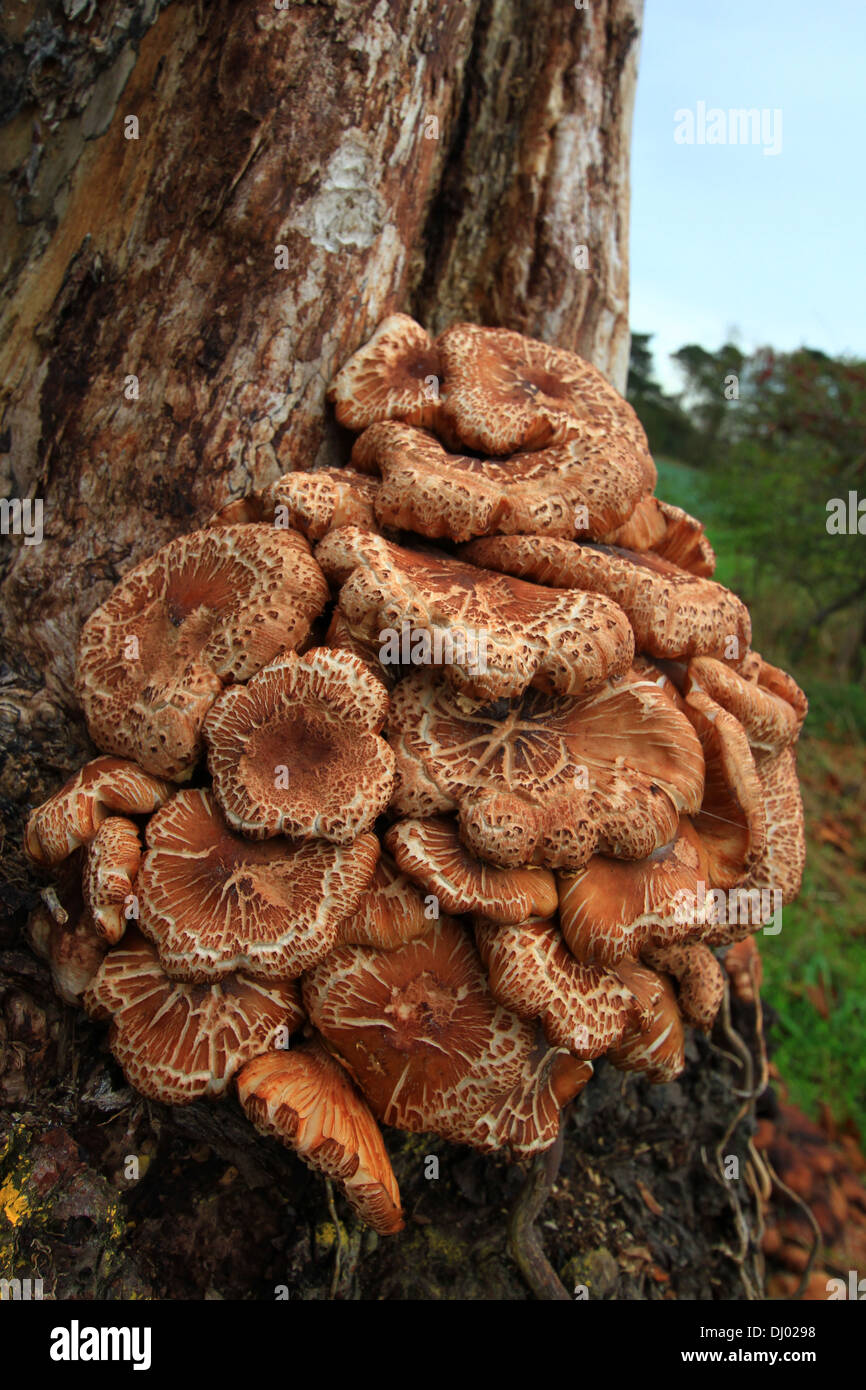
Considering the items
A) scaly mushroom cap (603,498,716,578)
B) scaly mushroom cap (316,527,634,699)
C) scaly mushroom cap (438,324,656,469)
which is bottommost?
scaly mushroom cap (316,527,634,699)

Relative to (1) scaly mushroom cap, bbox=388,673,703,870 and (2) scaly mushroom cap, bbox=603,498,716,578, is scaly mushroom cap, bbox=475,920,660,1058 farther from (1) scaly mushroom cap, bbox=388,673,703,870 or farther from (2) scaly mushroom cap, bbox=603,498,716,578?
(2) scaly mushroom cap, bbox=603,498,716,578

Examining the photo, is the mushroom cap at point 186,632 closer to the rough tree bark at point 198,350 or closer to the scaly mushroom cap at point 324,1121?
the rough tree bark at point 198,350

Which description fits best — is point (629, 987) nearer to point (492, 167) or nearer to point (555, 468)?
point (555, 468)

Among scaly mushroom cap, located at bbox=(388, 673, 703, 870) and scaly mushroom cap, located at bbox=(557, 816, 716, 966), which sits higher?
scaly mushroom cap, located at bbox=(388, 673, 703, 870)

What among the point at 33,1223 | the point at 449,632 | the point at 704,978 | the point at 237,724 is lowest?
the point at 33,1223

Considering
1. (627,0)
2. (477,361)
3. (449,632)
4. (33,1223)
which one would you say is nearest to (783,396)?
(627,0)

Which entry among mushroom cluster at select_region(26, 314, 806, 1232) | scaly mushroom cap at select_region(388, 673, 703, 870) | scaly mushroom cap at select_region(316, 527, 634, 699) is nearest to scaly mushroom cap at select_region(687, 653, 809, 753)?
mushroom cluster at select_region(26, 314, 806, 1232)
